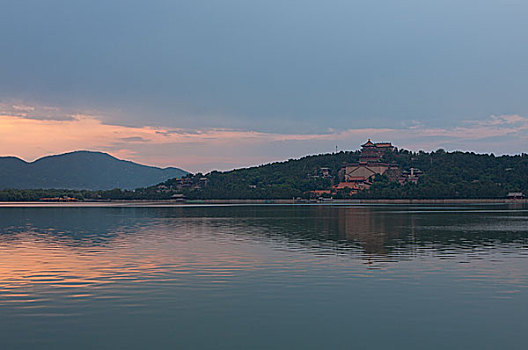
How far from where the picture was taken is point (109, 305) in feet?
72.1

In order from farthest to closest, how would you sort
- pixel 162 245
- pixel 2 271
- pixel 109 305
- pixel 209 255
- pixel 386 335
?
pixel 162 245 → pixel 209 255 → pixel 2 271 → pixel 109 305 → pixel 386 335

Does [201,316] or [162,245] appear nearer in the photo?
[201,316]

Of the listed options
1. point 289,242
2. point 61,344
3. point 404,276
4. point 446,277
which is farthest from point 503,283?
point 289,242

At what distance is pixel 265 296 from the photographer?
941 inches

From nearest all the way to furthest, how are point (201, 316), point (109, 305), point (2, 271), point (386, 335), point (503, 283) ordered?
point (386, 335) < point (201, 316) < point (109, 305) < point (503, 283) < point (2, 271)

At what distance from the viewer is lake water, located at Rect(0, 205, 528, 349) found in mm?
17703

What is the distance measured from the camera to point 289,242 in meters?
47.0

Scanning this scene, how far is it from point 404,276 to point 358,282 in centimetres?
291

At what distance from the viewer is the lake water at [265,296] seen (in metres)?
17.7

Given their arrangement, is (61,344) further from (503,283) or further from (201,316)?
(503,283)

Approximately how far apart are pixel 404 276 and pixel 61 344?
17085mm

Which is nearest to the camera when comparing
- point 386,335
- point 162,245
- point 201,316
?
point 386,335

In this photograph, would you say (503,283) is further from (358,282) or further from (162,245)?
(162,245)

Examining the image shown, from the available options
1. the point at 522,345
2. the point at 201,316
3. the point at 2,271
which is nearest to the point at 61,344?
the point at 201,316
